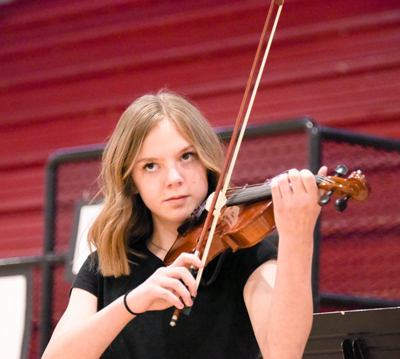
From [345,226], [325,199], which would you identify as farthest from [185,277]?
[345,226]

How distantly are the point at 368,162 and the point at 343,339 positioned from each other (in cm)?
161

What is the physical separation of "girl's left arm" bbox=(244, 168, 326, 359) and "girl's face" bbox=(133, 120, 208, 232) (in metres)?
0.36

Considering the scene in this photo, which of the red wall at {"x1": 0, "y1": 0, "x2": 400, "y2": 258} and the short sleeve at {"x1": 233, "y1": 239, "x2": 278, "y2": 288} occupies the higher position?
the red wall at {"x1": 0, "y1": 0, "x2": 400, "y2": 258}

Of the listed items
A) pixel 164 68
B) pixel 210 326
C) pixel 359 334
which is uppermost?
pixel 164 68

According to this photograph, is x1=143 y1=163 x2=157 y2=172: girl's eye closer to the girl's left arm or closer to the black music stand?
the girl's left arm

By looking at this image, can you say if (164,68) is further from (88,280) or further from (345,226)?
(88,280)

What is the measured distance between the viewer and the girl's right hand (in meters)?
1.18

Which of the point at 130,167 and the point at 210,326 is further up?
the point at 130,167

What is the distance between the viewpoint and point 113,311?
1.35m

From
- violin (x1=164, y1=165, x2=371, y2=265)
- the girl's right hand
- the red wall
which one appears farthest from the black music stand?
the red wall

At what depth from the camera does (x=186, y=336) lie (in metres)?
1.52

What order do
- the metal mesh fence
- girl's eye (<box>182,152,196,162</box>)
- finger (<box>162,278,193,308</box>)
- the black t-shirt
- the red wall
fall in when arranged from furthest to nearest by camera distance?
the red wall < the metal mesh fence < girl's eye (<box>182,152,196,162</box>) < the black t-shirt < finger (<box>162,278,193,308</box>)

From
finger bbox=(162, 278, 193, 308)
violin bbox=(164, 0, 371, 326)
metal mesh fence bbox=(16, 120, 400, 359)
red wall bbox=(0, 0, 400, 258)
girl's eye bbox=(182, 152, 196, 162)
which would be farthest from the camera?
red wall bbox=(0, 0, 400, 258)

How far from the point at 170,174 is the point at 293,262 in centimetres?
45
